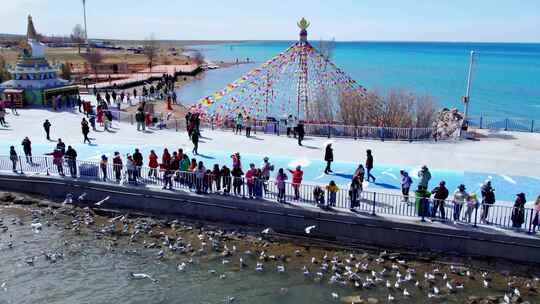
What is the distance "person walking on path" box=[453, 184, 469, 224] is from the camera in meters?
14.9

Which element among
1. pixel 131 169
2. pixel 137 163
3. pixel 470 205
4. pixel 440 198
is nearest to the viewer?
pixel 470 205

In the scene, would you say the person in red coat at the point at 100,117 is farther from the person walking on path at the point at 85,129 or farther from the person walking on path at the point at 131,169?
the person walking on path at the point at 131,169

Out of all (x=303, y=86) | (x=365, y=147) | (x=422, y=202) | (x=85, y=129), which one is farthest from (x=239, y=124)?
(x=422, y=202)

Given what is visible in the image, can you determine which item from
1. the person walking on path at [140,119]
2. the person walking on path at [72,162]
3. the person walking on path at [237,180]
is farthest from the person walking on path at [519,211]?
the person walking on path at [140,119]

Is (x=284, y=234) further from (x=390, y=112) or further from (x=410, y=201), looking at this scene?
(x=390, y=112)

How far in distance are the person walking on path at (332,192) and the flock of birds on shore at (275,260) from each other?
1074 mm

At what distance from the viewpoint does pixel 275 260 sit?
15.0m

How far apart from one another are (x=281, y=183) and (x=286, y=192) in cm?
110

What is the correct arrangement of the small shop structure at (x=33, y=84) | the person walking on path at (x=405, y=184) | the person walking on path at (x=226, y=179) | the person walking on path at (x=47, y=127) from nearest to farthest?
the person walking on path at (x=405, y=184)
the person walking on path at (x=226, y=179)
the person walking on path at (x=47, y=127)
the small shop structure at (x=33, y=84)

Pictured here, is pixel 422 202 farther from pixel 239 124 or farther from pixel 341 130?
pixel 239 124

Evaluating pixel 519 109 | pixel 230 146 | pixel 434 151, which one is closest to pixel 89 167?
pixel 230 146

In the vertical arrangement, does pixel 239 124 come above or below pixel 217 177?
above

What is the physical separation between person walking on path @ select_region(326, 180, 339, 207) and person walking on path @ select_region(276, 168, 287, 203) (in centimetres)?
146

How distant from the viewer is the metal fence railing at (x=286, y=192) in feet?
49.5
